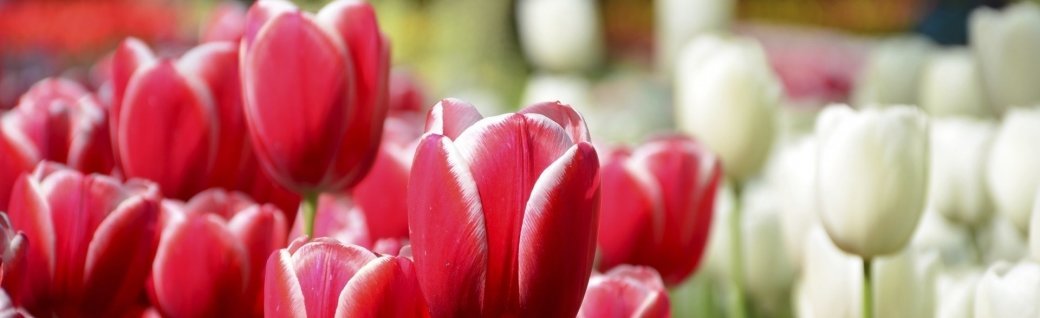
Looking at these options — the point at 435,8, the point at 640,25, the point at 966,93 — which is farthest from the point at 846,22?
the point at 966,93

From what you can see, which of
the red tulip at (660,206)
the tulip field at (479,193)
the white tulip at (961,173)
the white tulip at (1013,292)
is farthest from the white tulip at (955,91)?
the white tulip at (1013,292)

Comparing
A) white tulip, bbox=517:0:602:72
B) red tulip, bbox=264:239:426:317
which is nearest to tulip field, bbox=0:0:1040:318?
red tulip, bbox=264:239:426:317

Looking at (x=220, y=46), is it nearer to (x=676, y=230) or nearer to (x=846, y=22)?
(x=676, y=230)

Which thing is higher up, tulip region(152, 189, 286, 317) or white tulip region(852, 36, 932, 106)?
tulip region(152, 189, 286, 317)

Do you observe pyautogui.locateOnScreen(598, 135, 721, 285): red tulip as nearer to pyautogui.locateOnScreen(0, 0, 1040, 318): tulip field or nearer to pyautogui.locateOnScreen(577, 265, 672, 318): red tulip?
pyautogui.locateOnScreen(0, 0, 1040, 318): tulip field

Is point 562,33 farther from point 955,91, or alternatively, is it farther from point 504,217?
point 504,217

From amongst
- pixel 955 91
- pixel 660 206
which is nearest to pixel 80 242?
pixel 660 206
